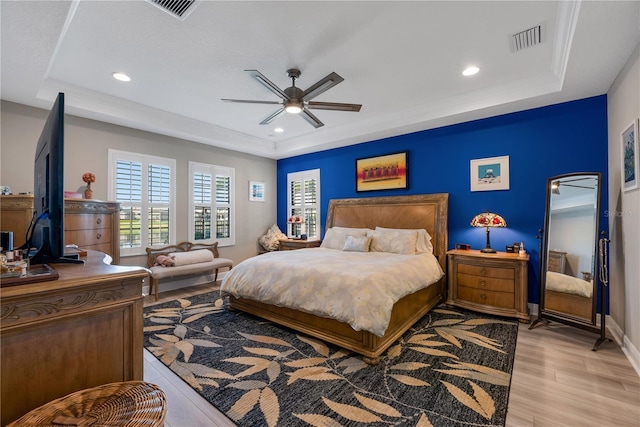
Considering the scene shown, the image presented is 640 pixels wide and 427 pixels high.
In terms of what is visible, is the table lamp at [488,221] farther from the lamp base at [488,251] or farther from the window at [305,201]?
the window at [305,201]

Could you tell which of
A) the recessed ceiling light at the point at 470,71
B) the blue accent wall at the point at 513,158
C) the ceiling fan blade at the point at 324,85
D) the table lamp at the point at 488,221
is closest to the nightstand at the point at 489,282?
the table lamp at the point at 488,221

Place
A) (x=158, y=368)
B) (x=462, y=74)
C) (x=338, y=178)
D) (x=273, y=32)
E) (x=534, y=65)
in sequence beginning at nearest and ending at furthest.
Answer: (x=158, y=368), (x=273, y=32), (x=534, y=65), (x=462, y=74), (x=338, y=178)

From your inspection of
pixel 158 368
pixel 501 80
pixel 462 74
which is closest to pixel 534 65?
pixel 501 80

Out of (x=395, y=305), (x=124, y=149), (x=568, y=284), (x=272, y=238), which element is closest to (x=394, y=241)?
(x=395, y=305)

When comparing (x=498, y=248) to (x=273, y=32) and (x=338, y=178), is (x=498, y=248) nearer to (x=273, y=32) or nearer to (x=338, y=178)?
(x=338, y=178)

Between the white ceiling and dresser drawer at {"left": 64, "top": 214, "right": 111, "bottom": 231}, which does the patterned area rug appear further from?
the white ceiling

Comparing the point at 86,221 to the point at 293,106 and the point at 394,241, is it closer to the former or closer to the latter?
the point at 293,106

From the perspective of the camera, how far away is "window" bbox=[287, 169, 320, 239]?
19.7 ft

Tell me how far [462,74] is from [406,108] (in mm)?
1078

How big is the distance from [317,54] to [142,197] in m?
3.60

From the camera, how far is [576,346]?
266 centimetres

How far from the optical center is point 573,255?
9.80 ft

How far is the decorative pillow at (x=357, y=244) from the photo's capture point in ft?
14.0

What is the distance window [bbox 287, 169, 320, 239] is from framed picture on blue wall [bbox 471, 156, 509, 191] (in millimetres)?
2968
